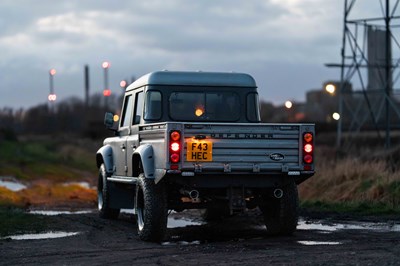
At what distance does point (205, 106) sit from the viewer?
15.6 metres

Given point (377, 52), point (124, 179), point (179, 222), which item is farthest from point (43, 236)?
point (377, 52)

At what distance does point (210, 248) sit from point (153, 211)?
131 cm

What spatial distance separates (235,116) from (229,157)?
8.55ft

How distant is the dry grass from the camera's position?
65.5ft

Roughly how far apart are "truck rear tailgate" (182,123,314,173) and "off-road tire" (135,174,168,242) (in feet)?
2.80

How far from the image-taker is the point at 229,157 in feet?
43.1

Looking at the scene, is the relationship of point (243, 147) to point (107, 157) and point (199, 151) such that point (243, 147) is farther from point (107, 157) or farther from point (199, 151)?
point (107, 157)

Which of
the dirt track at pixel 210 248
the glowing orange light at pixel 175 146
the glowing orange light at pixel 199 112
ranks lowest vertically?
the dirt track at pixel 210 248

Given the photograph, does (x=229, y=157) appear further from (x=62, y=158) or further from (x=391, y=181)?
(x=62, y=158)

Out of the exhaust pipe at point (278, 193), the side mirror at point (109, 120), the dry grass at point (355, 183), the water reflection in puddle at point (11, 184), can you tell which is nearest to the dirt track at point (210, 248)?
the exhaust pipe at point (278, 193)

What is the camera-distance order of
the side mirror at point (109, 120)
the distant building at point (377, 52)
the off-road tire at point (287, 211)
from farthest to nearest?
the distant building at point (377, 52) < the side mirror at point (109, 120) < the off-road tire at point (287, 211)

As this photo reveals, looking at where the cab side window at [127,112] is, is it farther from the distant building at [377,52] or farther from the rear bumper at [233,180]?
the distant building at [377,52]

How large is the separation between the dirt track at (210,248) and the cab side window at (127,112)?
6.70 ft

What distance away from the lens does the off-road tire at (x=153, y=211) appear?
526 inches
